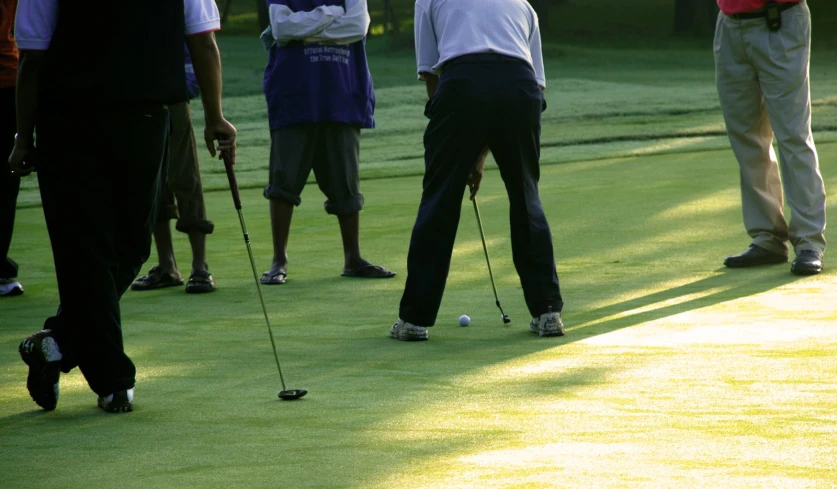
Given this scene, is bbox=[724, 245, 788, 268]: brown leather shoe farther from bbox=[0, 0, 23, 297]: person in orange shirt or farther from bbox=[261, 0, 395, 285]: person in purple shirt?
bbox=[0, 0, 23, 297]: person in orange shirt

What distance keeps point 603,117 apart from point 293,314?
43.1ft

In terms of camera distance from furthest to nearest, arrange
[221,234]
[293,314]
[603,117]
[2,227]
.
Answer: [603,117] → [221,234] → [2,227] → [293,314]

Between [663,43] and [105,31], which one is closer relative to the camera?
[105,31]

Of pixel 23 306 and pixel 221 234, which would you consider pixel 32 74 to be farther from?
pixel 221 234

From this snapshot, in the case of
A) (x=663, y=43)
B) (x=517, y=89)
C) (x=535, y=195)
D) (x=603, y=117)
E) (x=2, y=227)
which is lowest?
(x=663, y=43)

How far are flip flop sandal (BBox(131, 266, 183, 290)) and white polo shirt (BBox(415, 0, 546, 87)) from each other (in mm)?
2291

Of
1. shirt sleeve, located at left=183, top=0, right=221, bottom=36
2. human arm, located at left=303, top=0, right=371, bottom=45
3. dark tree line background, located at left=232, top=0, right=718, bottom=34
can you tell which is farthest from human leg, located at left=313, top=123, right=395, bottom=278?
dark tree line background, located at left=232, top=0, right=718, bottom=34

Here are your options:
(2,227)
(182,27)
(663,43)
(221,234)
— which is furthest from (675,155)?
(663,43)

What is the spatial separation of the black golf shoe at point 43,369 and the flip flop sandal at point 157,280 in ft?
9.02

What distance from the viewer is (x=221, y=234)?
932 cm

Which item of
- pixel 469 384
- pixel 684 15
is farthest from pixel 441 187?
pixel 684 15

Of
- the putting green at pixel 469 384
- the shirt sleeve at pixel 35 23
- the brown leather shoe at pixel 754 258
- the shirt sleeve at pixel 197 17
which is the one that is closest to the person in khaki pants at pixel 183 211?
the putting green at pixel 469 384

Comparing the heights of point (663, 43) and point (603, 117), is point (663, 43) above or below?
below

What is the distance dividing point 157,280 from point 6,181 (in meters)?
0.95
